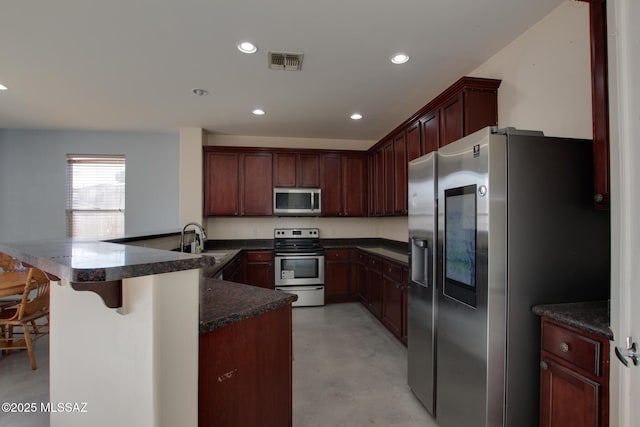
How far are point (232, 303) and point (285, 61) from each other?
205 centimetres

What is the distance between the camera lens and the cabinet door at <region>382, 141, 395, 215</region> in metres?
3.71

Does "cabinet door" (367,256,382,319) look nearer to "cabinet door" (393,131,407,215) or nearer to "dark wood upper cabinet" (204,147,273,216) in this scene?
"cabinet door" (393,131,407,215)

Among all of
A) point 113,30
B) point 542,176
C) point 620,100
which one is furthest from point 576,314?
point 113,30

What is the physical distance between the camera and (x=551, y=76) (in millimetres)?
1923

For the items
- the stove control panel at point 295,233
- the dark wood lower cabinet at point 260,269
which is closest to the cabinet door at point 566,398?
the dark wood lower cabinet at point 260,269

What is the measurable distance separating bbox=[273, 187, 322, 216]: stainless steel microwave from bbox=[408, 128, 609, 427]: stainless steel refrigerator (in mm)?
3184

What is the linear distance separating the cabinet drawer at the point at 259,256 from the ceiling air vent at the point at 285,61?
2.60 m

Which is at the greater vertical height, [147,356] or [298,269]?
[147,356]

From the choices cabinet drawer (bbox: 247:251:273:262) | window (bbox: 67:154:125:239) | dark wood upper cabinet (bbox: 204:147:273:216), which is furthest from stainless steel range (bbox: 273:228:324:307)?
window (bbox: 67:154:125:239)

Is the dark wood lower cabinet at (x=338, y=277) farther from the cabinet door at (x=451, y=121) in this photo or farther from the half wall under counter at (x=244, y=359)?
the half wall under counter at (x=244, y=359)

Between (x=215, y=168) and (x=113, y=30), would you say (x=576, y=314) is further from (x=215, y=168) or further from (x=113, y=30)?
(x=215, y=168)

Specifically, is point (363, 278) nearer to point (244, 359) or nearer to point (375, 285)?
point (375, 285)

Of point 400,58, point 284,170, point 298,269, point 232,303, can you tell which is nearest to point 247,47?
point 400,58

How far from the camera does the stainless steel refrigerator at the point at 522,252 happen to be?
1397 mm
